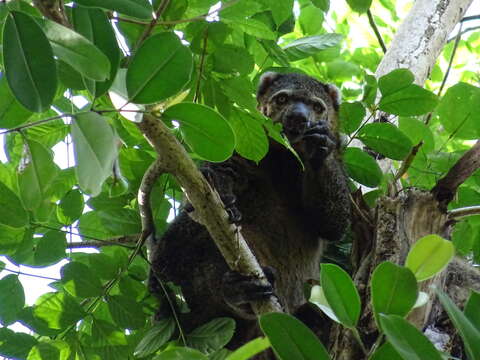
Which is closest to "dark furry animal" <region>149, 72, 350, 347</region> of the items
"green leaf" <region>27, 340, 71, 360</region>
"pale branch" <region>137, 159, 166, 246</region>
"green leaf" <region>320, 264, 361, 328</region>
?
"pale branch" <region>137, 159, 166, 246</region>

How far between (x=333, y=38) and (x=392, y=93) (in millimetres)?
618

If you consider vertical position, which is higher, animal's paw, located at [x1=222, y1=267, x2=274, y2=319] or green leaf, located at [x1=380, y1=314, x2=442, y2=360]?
animal's paw, located at [x1=222, y1=267, x2=274, y2=319]

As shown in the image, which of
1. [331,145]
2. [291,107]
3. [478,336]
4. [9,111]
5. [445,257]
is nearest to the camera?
[478,336]

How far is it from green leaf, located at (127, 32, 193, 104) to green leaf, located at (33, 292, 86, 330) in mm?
1436

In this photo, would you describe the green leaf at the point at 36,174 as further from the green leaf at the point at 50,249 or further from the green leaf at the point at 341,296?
the green leaf at the point at 50,249

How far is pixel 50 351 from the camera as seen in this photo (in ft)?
9.89

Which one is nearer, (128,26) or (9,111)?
(9,111)

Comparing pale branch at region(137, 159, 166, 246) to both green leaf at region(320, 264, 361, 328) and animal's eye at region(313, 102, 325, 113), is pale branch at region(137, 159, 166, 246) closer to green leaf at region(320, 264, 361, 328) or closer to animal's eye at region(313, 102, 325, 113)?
green leaf at region(320, 264, 361, 328)

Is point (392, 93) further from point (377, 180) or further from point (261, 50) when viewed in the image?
point (261, 50)

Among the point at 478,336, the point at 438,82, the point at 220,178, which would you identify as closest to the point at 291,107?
the point at 220,178

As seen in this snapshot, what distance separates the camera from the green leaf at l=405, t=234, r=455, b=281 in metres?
1.94

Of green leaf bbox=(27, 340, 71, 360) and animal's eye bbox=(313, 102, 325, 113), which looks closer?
green leaf bbox=(27, 340, 71, 360)

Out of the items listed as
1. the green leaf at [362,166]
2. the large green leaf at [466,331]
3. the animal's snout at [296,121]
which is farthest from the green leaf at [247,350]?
the animal's snout at [296,121]

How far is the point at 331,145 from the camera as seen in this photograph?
4.02 metres
